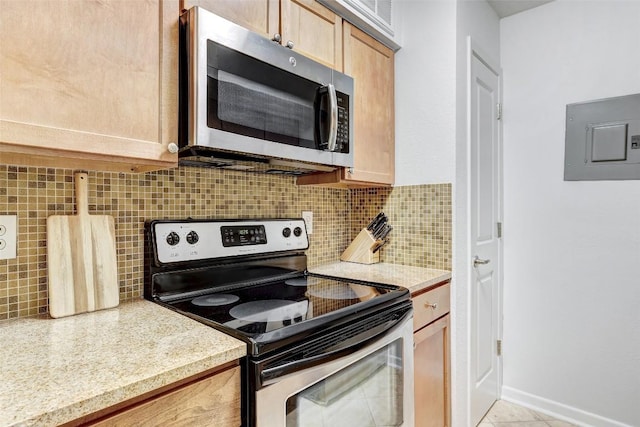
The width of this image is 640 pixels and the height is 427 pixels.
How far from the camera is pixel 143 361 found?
0.73 meters

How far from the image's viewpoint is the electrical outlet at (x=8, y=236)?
1010mm

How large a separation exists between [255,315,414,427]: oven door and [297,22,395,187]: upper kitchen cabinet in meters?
0.73

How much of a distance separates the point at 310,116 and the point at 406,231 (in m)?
0.89

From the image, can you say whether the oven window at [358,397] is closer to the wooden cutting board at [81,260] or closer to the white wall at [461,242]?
the white wall at [461,242]

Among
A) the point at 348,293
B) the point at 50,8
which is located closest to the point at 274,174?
the point at 348,293

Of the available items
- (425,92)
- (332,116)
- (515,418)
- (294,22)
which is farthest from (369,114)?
(515,418)

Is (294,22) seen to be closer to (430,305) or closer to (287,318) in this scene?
(287,318)

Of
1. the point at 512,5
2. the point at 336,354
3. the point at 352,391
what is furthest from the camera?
the point at 512,5

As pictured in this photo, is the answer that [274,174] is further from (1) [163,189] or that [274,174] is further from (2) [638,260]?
(2) [638,260]

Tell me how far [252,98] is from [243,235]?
23.4 inches

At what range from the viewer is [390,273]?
1721 mm

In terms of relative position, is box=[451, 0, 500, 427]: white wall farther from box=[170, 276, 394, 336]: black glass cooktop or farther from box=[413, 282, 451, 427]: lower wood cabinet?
box=[170, 276, 394, 336]: black glass cooktop

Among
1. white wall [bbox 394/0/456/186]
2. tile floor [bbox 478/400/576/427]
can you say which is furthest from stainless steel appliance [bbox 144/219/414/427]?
tile floor [bbox 478/400/576/427]

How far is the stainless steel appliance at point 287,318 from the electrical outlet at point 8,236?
36 centimetres
